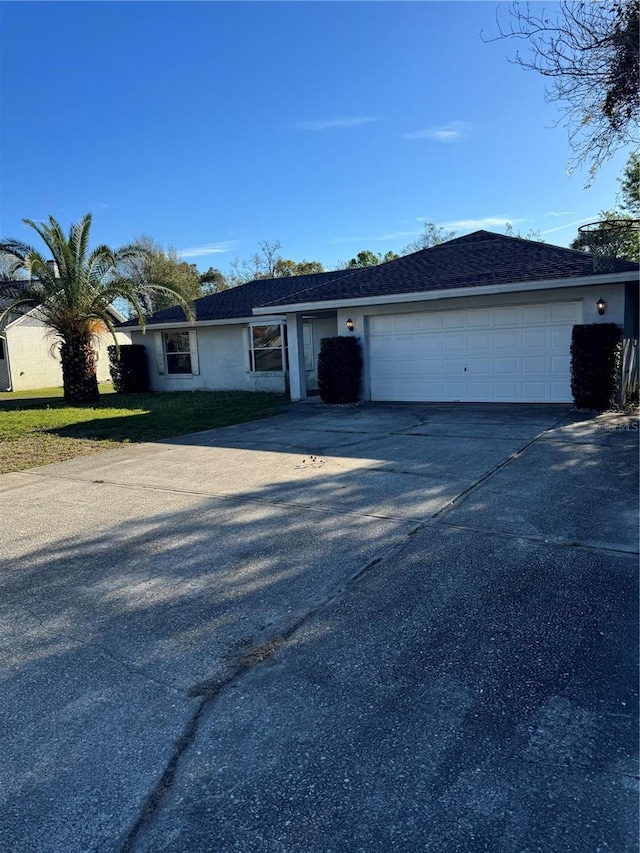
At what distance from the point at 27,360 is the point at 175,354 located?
850 cm

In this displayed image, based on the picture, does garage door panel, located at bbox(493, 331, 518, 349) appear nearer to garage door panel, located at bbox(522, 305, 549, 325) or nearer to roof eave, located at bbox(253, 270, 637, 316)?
garage door panel, located at bbox(522, 305, 549, 325)

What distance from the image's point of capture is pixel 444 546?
4.46m

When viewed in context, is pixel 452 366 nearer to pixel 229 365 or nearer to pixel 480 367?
pixel 480 367

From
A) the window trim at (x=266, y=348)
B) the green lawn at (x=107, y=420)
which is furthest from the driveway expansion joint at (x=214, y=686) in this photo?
the window trim at (x=266, y=348)

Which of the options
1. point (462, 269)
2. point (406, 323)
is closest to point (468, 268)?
point (462, 269)

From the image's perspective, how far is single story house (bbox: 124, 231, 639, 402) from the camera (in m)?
11.8

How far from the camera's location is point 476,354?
13.3m

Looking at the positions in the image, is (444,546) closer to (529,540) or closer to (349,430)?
(529,540)

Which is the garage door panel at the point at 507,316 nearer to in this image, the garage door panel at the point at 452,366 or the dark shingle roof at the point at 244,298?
the garage door panel at the point at 452,366

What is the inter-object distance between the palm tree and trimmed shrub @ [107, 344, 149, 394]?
373cm

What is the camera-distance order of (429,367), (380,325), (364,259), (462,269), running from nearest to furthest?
(462,269) < (429,367) < (380,325) < (364,259)

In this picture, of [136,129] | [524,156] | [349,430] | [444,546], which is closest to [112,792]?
[444,546]

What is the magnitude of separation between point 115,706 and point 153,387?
19.2 m

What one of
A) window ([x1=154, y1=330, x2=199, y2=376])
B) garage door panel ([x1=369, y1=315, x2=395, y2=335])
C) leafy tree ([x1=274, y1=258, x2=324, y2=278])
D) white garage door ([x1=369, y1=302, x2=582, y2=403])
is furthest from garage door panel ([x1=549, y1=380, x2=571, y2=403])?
leafy tree ([x1=274, y1=258, x2=324, y2=278])
